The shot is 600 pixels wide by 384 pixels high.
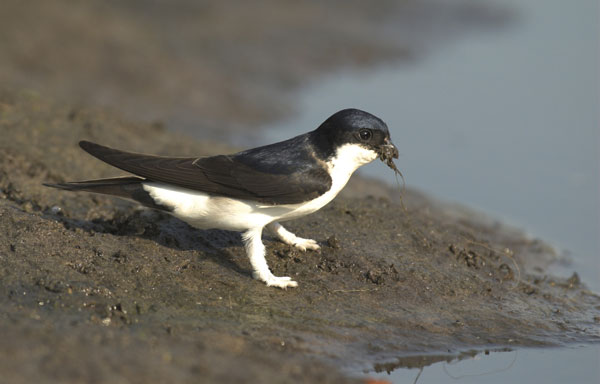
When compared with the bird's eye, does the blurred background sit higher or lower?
higher

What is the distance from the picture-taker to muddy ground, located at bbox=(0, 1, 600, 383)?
178 inches

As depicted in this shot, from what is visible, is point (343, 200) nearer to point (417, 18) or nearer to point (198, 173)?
point (198, 173)

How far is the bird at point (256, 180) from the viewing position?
218 inches

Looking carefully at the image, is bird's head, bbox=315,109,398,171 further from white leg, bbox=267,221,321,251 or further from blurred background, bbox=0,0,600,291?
blurred background, bbox=0,0,600,291

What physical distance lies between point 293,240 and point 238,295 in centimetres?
76

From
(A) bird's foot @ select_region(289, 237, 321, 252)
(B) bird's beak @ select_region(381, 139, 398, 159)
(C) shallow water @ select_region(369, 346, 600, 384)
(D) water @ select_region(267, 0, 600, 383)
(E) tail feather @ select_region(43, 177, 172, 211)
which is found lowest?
(C) shallow water @ select_region(369, 346, 600, 384)

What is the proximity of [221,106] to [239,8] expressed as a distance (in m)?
3.60

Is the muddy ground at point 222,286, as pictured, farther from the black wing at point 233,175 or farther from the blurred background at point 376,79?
the blurred background at point 376,79

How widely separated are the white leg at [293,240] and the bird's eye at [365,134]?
0.92 m

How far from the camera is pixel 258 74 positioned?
12.9 meters

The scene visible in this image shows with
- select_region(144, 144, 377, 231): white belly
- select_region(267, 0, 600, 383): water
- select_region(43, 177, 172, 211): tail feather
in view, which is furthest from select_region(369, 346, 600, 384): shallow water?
select_region(43, 177, 172, 211): tail feather

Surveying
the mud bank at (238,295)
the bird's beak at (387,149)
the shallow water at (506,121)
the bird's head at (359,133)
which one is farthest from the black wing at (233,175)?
the shallow water at (506,121)

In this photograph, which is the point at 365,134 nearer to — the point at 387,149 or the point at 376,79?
the point at 387,149

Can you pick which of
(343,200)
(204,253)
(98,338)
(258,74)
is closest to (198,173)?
(204,253)
